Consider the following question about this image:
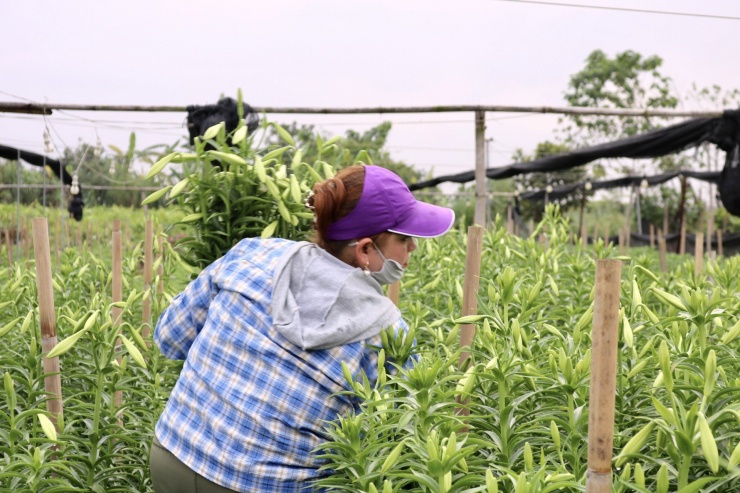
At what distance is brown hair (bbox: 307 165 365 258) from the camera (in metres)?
2.05

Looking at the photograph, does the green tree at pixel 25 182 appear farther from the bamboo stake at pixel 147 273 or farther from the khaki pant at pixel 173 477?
the khaki pant at pixel 173 477

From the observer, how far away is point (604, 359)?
1335 millimetres

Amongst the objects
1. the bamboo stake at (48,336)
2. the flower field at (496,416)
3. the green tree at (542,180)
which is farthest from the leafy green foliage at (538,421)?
the green tree at (542,180)

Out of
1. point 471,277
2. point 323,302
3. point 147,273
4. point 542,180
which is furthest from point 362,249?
point 542,180

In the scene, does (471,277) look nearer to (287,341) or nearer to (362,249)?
(362,249)

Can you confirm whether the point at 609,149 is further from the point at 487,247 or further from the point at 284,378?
the point at 284,378

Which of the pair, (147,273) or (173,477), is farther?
(147,273)

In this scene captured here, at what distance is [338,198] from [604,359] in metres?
0.91

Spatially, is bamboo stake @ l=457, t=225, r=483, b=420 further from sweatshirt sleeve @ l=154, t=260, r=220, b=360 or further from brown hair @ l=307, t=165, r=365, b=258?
sweatshirt sleeve @ l=154, t=260, r=220, b=360

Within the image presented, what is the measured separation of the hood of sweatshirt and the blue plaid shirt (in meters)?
0.04

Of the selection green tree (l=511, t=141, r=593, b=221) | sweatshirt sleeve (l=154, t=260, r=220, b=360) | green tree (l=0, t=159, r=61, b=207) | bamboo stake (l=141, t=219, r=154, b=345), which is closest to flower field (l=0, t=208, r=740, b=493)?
sweatshirt sleeve (l=154, t=260, r=220, b=360)

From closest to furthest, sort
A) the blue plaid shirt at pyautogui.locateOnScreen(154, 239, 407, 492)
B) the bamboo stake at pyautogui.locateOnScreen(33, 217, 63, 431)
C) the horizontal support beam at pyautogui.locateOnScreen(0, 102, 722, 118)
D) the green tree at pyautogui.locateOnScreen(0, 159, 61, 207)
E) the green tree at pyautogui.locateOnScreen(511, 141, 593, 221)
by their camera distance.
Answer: the blue plaid shirt at pyautogui.locateOnScreen(154, 239, 407, 492), the bamboo stake at pyautogui.locateOnScreen(33, 217, 63, 431), the horizontal support beam at pyautogui.locateOnScreen(0, 102, 722, 118), the green tree at pyautogui.locateOnScreen(0, 159, 61, 207), the green tree at pyautogui.locateOnScreen(511, 141, 593, 221)

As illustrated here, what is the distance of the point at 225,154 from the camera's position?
8.43 feet

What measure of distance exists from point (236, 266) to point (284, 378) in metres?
0.34
